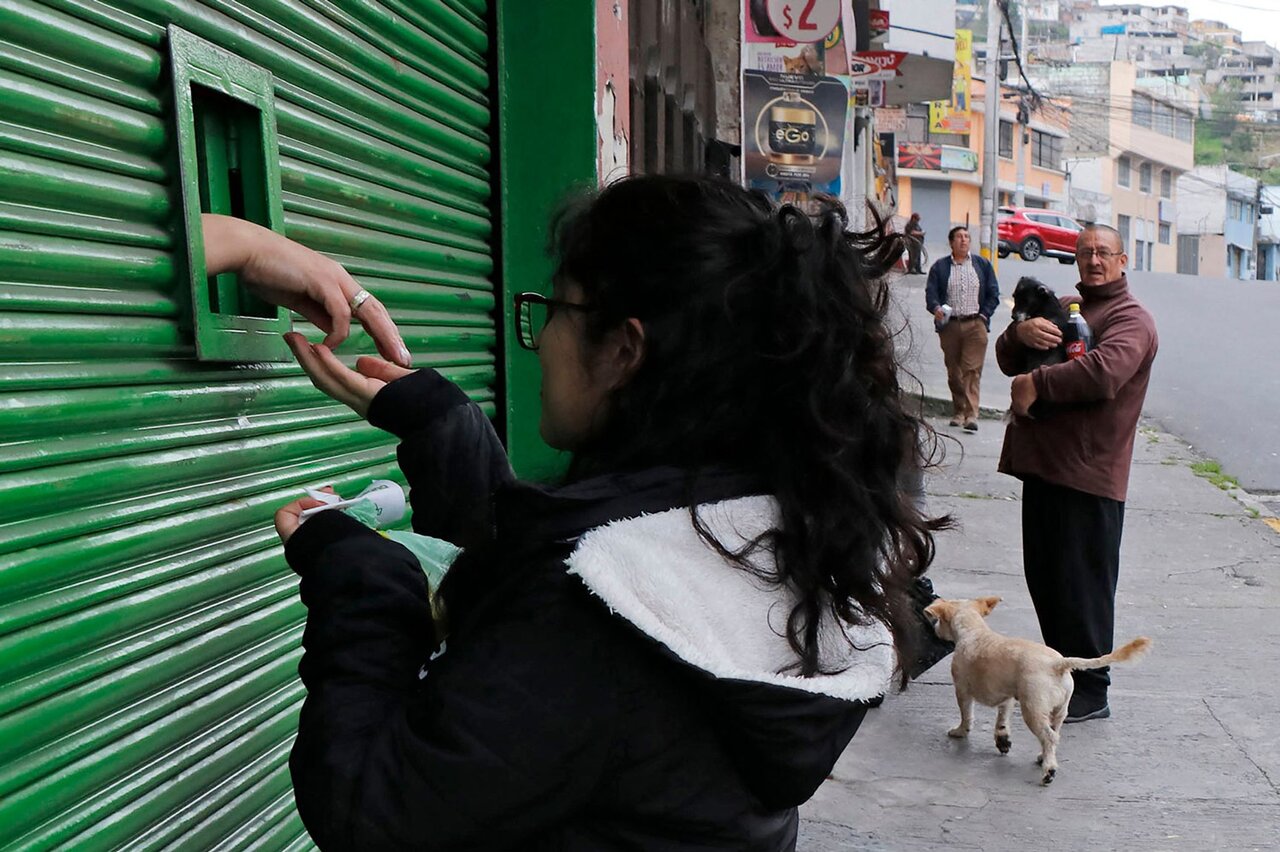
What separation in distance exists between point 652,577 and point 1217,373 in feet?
53.9

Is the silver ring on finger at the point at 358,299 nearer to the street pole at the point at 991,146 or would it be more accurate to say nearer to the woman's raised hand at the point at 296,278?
the woman's raised hand at the point at 296,278

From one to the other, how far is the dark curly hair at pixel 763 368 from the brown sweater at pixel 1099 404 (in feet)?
12.7

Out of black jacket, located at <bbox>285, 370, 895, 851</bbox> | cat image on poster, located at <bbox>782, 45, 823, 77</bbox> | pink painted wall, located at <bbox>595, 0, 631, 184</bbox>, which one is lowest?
black jacket, located at <bbox>285, 370, 895, 851</bbox>

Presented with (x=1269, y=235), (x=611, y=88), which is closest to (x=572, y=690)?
(x=611, y=88)

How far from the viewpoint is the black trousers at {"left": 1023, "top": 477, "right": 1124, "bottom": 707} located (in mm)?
5250

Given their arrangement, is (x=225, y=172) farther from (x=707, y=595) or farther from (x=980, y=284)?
(x=980, y=284)

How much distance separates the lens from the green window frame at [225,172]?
200 centimetres

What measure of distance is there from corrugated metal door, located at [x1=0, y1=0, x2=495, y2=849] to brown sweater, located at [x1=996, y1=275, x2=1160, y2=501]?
332 cm

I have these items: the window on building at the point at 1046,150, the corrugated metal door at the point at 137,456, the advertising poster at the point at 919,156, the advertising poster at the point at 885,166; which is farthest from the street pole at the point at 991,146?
the window on building at the point at 1046,150

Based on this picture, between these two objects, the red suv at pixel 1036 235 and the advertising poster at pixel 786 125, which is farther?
the red suv at pixel 1036 235

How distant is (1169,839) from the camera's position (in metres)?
4.34

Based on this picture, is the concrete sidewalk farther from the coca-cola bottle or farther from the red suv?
the red suv

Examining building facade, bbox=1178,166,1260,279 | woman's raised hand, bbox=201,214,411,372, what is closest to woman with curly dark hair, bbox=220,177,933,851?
woman's raised hand, bbox=201,214,411,372

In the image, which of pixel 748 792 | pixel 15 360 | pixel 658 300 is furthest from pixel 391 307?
pixel 748 792
